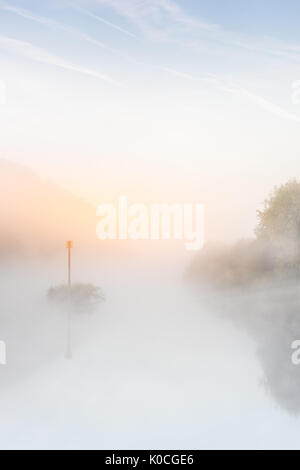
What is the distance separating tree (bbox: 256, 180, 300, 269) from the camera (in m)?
32.1

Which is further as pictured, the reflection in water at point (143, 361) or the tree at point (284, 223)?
the tree at point (284, 223)

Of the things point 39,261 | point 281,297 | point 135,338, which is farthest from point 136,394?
point 39,261

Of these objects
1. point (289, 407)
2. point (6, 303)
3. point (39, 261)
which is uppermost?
point (39, 261)

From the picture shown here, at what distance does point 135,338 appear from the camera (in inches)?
989

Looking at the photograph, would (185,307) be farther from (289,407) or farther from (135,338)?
(289,407)

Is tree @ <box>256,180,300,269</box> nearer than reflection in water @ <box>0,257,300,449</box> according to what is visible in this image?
No

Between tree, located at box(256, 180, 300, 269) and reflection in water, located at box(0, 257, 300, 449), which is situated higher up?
tree, located at box(256, 180, 300, 269)

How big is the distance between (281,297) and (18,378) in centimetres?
2018

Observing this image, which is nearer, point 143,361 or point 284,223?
point 143,361

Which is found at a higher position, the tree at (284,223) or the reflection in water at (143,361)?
the tree at (284,223)

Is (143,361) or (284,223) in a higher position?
(284,223)

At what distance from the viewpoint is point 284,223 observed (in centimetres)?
3322

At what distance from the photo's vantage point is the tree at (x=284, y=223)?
32.1m

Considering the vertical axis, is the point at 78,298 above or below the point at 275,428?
above
